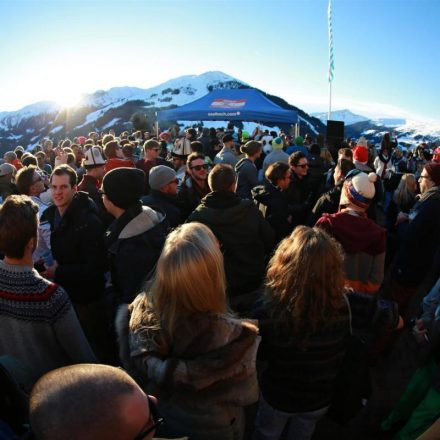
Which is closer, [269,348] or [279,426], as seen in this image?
[269,348]

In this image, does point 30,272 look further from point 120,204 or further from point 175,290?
point 120,204

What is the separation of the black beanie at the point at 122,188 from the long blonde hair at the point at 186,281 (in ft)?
3.60

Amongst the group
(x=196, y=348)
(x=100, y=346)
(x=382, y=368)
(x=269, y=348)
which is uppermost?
(x=196, y=348)

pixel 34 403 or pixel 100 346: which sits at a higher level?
pixel 34 403

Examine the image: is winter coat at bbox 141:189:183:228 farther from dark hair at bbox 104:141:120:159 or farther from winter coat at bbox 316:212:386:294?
dark hair at bbox 104:141:120:159

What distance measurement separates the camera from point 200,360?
1470 millimetres

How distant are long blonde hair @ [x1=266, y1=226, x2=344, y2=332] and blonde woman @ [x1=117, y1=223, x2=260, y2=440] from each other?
0.34 metres

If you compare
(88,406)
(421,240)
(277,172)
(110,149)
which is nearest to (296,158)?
(277,172)

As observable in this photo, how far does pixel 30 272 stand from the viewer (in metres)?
1.73

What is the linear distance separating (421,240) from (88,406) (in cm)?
335

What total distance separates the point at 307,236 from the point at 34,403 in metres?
1.41

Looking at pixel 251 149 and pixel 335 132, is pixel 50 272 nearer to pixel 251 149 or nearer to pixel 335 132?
pixel 251 149

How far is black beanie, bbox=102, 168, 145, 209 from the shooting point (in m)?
2.56

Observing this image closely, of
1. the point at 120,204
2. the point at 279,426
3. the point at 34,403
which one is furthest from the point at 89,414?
the point at 120,204
